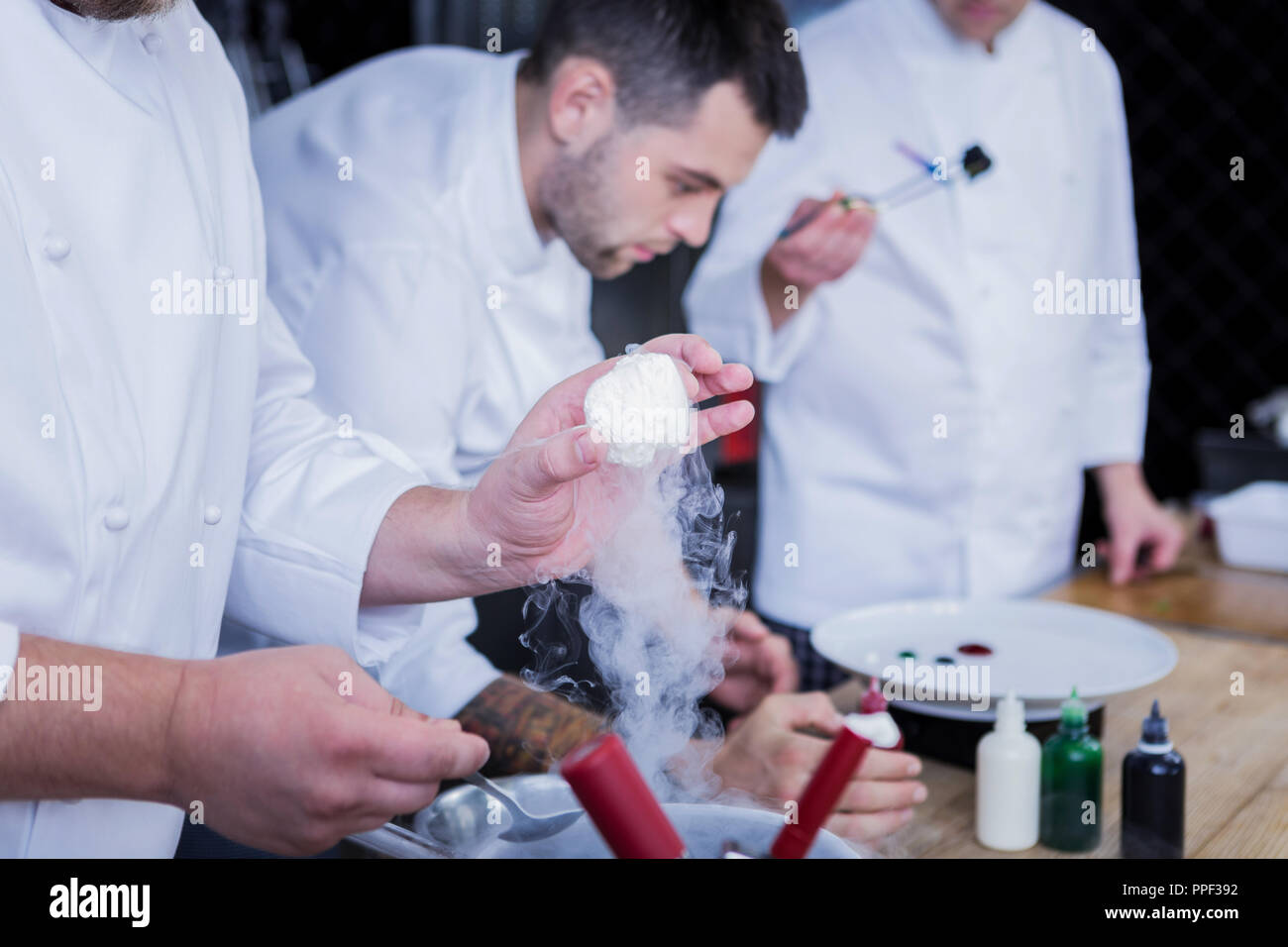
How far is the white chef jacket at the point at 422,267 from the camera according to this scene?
5.36ft

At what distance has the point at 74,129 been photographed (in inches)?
40.6

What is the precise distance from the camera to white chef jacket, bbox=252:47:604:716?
163cm

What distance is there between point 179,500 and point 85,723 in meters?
0.31

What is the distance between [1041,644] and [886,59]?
54.3 inches

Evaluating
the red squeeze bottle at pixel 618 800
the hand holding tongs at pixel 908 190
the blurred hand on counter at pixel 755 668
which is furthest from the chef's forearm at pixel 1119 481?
the red squeeze bottle at pixel 618 800

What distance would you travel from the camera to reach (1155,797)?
3.90ft

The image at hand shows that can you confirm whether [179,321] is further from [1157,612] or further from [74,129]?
[1157,612]

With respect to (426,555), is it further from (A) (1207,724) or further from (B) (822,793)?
(A) (1207,724)

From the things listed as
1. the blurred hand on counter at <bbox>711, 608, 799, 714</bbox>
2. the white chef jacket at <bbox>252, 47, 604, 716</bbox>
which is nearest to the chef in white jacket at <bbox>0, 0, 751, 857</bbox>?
the white chef jacket at <bbox>252, 47, 604, 716</bbox>

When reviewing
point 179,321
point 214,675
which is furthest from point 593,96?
point 214,675

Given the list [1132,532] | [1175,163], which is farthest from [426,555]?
[1175,163]

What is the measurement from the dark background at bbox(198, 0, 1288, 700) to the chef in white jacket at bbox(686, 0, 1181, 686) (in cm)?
99

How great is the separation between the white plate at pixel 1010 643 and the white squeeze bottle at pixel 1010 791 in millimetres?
126

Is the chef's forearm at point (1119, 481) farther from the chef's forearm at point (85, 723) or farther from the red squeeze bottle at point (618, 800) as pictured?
the chef's forearm at point (85, 723)
